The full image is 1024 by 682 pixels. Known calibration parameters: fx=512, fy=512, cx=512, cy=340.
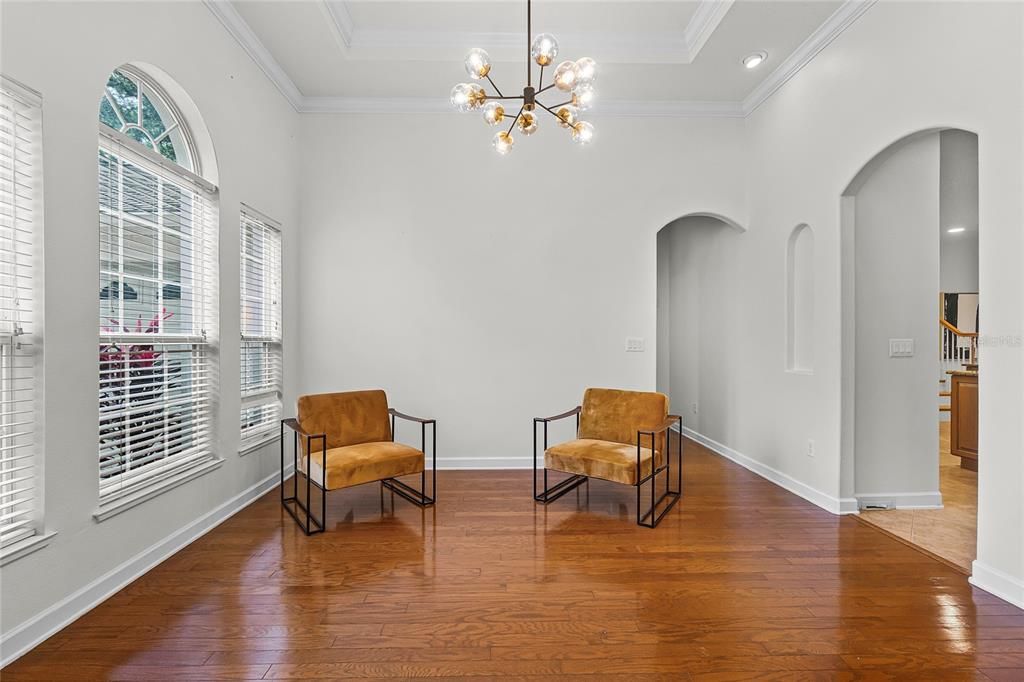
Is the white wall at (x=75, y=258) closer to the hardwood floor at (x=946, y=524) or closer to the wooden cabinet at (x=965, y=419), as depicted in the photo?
the hardwood floor at (x=946, y=524)

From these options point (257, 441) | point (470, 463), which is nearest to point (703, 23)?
point (470, 463)

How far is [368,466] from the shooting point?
3.33 m

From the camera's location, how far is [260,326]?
13.3 feet

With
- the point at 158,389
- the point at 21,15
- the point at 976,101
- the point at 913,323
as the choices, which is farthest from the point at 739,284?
the point at 21,15

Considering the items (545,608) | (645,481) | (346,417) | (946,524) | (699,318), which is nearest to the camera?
(545,608)

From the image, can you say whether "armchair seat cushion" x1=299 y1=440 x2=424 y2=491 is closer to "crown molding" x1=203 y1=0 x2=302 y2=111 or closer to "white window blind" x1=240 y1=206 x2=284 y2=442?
"white window blind" x1=240 y1=206 x2=284 y2=442

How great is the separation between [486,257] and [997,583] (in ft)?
12.9

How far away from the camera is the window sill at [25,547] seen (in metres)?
1.87

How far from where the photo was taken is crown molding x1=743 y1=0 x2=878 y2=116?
3.28m

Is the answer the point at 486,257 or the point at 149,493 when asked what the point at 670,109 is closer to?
the point at 486,257

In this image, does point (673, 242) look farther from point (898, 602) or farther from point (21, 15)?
point (21, 15)

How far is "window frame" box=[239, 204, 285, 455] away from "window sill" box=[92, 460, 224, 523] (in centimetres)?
44

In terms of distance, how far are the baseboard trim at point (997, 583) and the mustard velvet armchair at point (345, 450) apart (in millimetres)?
3030

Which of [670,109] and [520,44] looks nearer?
[520,44]
